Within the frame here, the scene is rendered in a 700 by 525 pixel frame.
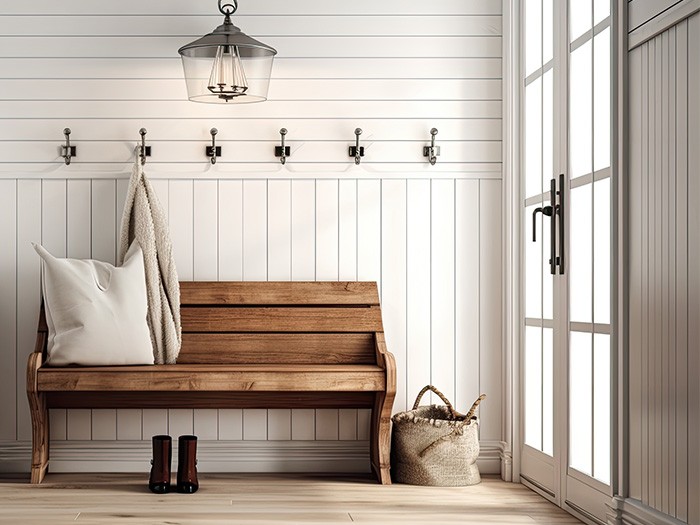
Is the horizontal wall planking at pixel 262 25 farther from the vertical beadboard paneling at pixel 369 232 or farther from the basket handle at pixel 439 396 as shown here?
the basket handle at pixel 439 396

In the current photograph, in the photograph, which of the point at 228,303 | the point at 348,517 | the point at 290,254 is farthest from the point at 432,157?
the point at 348,517

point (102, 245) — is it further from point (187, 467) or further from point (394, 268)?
point (394, 268)

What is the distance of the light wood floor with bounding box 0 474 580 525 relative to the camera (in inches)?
124

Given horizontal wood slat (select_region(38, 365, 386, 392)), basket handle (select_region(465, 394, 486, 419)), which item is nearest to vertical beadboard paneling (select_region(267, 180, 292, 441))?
horizontal wood slat (select_region(38, 365, 386, 392))

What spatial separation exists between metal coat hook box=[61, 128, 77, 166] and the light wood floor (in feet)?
4.46

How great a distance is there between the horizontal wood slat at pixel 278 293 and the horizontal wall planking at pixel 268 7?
3.92 feet

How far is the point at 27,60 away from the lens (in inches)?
160

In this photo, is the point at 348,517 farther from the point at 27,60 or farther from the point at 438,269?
the point at 27,60

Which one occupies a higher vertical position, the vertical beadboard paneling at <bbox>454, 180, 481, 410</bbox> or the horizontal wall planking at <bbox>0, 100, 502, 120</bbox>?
the horizontal wall planking at <bbox>0, 100, 502, 120</bbox>

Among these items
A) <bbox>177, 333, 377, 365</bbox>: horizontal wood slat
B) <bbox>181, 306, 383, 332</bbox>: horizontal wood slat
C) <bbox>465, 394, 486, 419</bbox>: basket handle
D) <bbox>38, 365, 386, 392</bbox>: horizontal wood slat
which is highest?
<bbox>181, 306, 383, 332</bbox>: horizontal wood slat

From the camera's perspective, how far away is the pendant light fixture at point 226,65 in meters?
3.78

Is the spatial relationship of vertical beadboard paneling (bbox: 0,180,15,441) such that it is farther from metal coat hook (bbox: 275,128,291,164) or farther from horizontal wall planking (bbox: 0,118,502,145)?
metal coat hook (bbox: 275,128,291,164)

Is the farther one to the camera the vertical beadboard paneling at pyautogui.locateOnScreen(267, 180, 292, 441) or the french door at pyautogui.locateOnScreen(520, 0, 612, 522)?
the vertical beadboard paneling at pyautogui.locateOnScreen(267, 180, 292, 441)

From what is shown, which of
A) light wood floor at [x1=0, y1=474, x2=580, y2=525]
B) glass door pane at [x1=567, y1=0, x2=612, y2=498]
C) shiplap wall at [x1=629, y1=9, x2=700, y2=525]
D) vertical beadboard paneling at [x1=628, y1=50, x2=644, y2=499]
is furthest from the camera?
light wood floor at [x1=0, y1=474, x2=580, y2=525]
